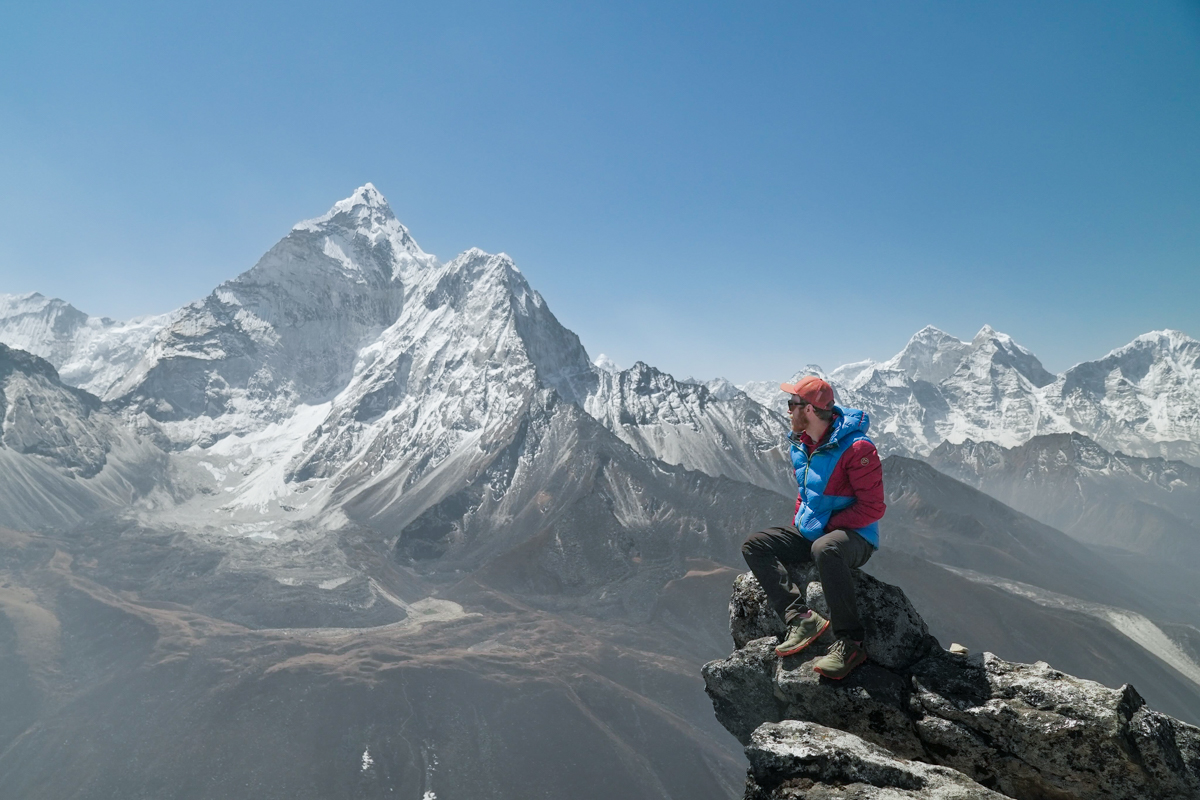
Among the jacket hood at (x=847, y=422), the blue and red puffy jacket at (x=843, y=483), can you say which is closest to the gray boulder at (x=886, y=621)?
the blue and red puffy jacket at (x=843, y=483)

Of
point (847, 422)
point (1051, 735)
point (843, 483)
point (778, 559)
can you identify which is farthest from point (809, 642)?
point (847, 422)

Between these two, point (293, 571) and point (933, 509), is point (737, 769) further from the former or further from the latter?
point (933, 509)

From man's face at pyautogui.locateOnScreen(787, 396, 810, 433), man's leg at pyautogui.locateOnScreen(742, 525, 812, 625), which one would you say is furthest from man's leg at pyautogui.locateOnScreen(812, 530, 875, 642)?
man's face at pyautogui.locateOnScreen(787, 396, 810, 433)

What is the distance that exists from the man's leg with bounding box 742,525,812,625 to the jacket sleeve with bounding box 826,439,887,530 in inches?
35.6

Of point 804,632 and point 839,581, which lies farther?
point 804,632

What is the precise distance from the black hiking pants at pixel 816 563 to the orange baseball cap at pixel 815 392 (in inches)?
71.5

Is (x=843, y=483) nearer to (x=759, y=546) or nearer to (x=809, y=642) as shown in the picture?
(x=759, y=546)

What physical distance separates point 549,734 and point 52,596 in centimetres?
10245

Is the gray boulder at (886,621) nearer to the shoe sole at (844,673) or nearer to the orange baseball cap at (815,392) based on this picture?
the shoe sole at (844,673)

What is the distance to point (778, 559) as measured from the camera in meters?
9.19

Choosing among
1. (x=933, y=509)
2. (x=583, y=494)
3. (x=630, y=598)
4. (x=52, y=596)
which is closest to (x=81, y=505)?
(x=52, y=596)

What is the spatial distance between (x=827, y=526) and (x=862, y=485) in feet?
2.44

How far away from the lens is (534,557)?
149m

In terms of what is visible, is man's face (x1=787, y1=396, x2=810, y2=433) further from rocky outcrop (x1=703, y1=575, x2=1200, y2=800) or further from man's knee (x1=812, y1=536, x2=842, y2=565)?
rocky outcrop (x1=703, y1=575, x2=1200, y2=800)
